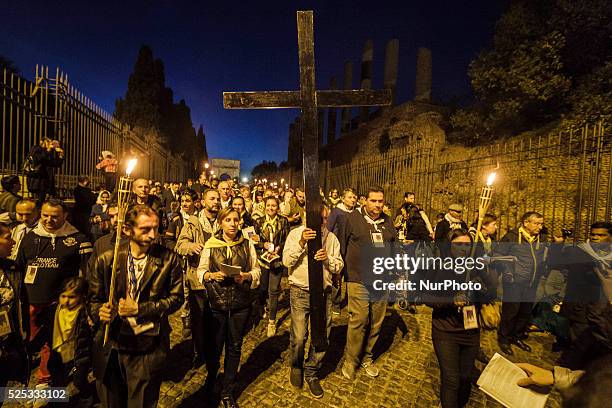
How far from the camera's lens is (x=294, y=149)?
49.8 m

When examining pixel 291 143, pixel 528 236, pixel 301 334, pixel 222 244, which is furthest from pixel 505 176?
pixel 291 143

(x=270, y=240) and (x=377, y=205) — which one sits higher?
(x=377, y=205)

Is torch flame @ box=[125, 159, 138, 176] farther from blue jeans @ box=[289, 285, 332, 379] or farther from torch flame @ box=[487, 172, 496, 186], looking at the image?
torch flame @ box=[487, 172, 496, 186]

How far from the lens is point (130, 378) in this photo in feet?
8.45

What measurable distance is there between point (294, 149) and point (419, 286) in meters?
44.2

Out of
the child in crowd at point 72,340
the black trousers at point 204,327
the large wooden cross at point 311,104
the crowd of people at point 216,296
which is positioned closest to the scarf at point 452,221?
the crowd of people at point 216,296

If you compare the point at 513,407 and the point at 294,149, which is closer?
the point at 513,407

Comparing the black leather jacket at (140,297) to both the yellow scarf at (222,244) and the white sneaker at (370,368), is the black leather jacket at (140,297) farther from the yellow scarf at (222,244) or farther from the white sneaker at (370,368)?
the white sneaker at (370,368)

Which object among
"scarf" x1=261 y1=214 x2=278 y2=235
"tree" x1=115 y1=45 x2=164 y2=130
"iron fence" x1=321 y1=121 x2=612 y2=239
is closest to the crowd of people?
"scarf" x1=261 y1=214 x2=278 y2=235

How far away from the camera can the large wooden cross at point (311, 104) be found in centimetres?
328

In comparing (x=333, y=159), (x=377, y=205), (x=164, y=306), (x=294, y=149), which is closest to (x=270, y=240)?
(x=377, y=205)

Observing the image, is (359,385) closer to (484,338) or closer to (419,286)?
(484,338)

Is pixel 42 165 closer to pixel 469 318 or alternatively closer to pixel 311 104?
pixel 311 104

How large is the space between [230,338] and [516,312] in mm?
4689
